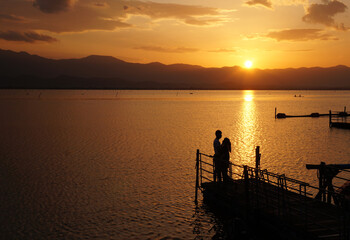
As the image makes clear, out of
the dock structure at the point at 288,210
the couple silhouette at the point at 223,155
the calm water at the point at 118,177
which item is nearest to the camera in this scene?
the dock structure at the point at 288,210

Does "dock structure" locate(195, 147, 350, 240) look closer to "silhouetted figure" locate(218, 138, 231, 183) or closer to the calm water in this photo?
"silhouetted figure" locate(218, 138, 231, 183)

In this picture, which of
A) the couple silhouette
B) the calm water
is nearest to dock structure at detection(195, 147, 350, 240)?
the couple silhouette

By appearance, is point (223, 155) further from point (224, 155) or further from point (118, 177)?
point (118, 177)

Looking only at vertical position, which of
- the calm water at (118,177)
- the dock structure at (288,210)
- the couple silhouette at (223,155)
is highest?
the couple silhouette at (223,155)

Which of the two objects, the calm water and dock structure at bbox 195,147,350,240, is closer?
dock structure at bbox 195,147,350,240

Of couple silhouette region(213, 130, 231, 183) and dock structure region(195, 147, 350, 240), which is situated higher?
couple silhouette region(213, 130, 231, 183)

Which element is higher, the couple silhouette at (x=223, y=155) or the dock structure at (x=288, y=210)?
the couple silhouette at (x=223, y=155)

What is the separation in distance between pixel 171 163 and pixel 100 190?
29.7ft

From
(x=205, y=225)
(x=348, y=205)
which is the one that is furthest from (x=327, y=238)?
(x=205, y=225)

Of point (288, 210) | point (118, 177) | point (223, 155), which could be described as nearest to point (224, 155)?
point (223, 155)

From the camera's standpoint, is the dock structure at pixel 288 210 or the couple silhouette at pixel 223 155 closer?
the dock structure at pixel 288 210

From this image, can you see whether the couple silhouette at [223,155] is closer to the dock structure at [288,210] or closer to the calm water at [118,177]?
the dock structure at [288,210]

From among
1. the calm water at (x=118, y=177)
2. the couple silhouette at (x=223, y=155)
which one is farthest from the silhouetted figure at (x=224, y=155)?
the calm water at (x=118, y=177)

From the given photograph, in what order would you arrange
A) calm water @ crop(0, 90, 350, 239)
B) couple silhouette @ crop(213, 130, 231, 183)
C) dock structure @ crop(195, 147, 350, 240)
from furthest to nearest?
1. couple silhouette @ crop(213, 130, 231, 183)
2. calm water @ crop(0, 90, 350, 239)
3. dock structure @ crop(195, 147, 350, 240)
